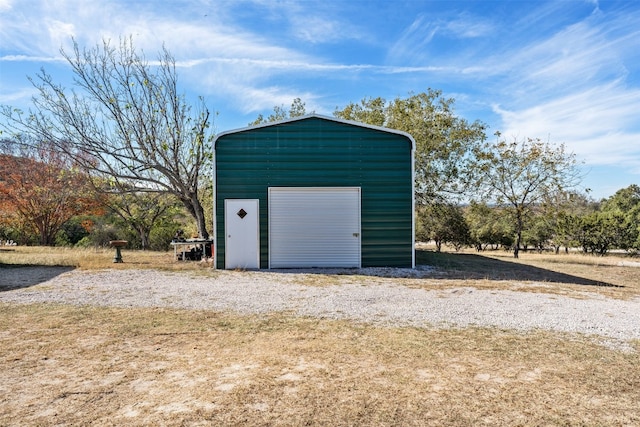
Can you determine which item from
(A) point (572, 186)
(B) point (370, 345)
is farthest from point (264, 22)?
(A) point (572, 186)

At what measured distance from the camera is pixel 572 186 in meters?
15.1

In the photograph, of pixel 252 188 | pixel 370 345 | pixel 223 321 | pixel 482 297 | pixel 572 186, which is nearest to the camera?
pixel 370 345

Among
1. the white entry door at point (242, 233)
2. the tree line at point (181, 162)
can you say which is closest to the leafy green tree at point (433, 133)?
the tree line at point (181, 162)

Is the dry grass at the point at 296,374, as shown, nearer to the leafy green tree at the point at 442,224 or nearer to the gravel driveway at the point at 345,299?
the gravel driveway at the point at 345,299

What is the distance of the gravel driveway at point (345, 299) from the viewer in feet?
16.0

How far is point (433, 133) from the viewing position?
15102 mm

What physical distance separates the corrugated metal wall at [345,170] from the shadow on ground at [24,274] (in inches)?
144

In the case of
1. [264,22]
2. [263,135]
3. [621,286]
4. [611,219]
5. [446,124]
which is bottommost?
[621,286]

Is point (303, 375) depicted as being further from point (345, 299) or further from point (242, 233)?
point (242, 233)

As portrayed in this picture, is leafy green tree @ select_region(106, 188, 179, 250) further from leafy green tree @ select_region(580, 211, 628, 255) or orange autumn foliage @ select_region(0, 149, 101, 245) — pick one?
leafy green tree @ select_region(580, 211, 628, 255)

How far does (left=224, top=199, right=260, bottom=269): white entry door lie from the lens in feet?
32.3

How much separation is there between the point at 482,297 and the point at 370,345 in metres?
3.27

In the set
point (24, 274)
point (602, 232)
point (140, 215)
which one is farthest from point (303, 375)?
point (602, 232)

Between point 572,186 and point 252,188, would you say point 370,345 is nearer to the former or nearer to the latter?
point 252,188
